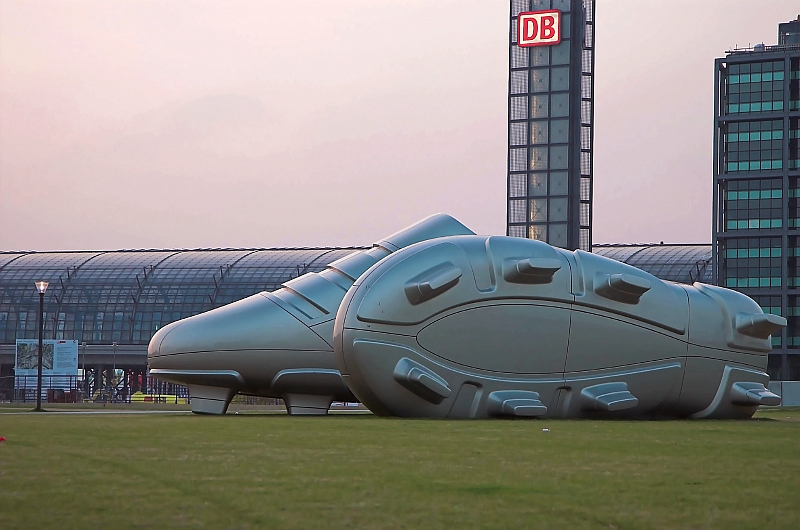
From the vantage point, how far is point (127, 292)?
86750 mm

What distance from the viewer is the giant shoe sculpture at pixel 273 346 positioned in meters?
24.0

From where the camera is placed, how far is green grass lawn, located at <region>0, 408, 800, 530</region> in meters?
6.84

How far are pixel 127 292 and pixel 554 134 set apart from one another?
3931 cm

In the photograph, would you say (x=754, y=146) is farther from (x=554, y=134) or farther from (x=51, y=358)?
(x=51, y=358)

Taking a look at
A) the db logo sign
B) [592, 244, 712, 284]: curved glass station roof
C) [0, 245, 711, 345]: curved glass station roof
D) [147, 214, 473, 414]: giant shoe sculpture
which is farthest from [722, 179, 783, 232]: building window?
[147, 214, 473, 414]: giant shoe sculpture

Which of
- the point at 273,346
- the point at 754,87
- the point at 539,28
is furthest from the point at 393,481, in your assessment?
the point at 754,87

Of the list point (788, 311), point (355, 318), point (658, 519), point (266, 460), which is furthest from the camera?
point (788, 311)

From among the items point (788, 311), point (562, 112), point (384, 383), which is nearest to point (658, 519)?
point (384, 383)

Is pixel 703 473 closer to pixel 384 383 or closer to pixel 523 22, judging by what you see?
pixel 384 383

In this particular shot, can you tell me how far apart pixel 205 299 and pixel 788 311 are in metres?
42.8

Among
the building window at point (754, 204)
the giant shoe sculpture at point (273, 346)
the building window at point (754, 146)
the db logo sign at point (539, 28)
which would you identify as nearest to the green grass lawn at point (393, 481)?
the giant shoe sculpture at point (273, 346)

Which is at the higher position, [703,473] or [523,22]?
[523,22]

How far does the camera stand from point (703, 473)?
970 centimetres

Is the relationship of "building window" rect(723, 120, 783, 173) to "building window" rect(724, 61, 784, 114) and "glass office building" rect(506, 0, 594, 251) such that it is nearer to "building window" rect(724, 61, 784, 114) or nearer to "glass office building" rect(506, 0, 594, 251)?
"building window" rect(724, 61, 784, 114)
